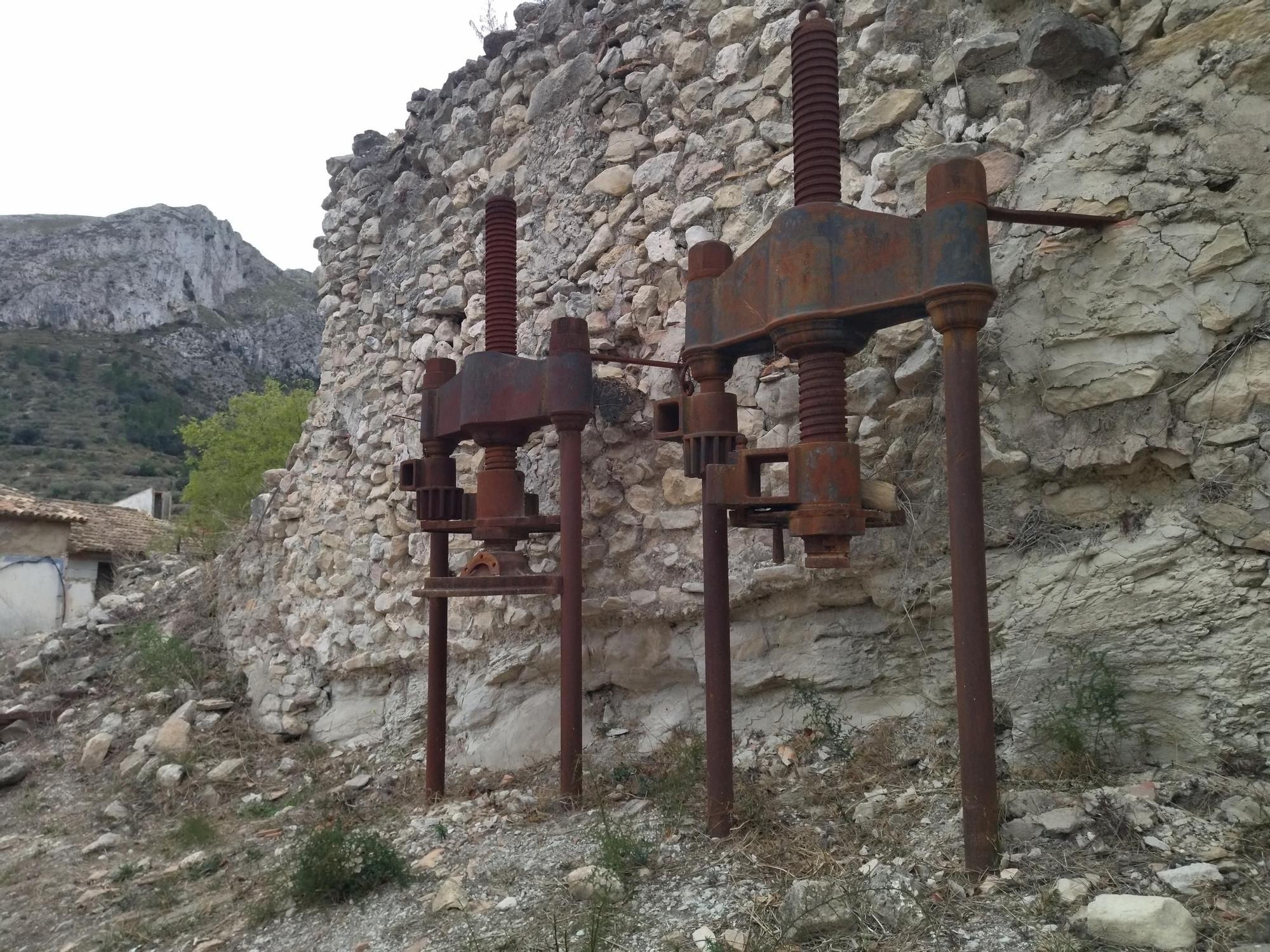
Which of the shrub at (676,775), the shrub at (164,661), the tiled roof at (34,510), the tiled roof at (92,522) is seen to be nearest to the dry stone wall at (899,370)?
the shrub at (676,775)

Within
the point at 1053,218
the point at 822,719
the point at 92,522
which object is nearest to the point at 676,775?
the point at 822,719

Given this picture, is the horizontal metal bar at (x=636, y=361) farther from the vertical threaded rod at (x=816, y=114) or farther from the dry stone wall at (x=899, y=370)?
the vertical threaded rod at (x=816, y=114)

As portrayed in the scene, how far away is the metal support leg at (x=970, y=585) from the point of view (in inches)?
95.1

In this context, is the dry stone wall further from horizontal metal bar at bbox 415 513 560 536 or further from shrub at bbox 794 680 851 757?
horizontal metal bar at bbox 415 513 560 536

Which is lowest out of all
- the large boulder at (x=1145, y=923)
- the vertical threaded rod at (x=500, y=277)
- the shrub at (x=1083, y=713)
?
the large boulder at (x=1145, y=923)

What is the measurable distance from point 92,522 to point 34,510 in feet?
5.23

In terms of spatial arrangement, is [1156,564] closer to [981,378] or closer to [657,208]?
[981,378]

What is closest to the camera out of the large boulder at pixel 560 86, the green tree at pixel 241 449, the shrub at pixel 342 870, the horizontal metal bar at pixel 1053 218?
the horizontal metal bar at pixel 1053 218

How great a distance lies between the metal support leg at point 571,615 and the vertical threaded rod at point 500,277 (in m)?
0.67

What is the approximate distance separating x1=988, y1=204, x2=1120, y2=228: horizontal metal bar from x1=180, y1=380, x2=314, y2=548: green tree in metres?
11.8

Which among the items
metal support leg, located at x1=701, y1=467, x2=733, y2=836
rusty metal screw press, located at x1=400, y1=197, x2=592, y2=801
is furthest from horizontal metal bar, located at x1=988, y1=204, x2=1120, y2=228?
rusty metal screw press, located at x1=400, y1=197, x2=592, y2=801

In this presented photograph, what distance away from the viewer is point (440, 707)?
432cm

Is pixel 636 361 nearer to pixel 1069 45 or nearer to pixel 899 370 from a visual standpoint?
pixel 899 370

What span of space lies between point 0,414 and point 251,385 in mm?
11438
